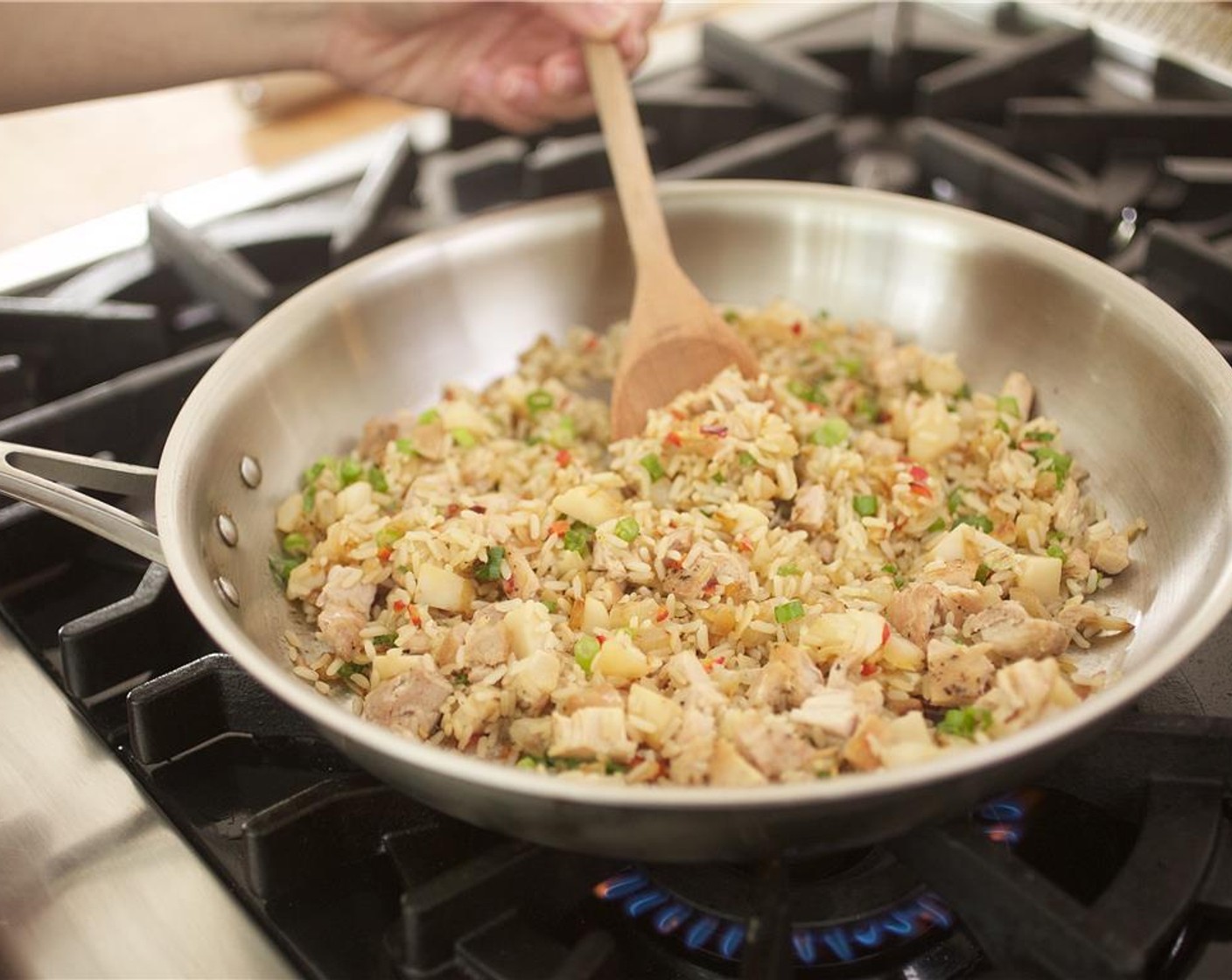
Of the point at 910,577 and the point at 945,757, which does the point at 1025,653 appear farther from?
the point at 945,757

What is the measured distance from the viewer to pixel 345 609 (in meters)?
1.30

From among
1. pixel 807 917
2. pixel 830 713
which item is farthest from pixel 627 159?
pixel 807 917

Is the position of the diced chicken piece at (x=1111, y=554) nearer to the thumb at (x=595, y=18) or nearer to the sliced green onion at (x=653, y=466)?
the sliced green onion at (x=653, y=466)

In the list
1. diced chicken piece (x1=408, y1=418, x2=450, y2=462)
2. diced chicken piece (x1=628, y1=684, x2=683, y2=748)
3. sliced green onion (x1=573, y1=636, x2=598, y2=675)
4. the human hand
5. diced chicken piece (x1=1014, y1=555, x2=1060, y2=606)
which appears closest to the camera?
diced chicken piece (x1=628, y1=684, x2=683, y2=748)

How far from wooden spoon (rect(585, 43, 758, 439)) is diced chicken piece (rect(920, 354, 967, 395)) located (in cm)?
22

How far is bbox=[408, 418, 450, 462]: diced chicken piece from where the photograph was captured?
152cm

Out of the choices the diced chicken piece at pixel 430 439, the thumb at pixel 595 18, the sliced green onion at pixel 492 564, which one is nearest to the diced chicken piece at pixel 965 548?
the sliced green onion at pixel 492 564

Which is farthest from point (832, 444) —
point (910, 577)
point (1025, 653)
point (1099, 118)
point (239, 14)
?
point (239, 14)

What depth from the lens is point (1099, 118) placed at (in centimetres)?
197

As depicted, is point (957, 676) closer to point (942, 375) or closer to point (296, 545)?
point (942, 375)

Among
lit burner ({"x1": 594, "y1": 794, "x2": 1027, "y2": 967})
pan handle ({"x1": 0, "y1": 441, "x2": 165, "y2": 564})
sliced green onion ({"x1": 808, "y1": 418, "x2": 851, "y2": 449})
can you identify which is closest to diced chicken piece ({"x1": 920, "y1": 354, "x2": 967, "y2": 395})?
sliced green onion ({"x1": 808, "y1": 418, "x2": 851, "y2": 449})

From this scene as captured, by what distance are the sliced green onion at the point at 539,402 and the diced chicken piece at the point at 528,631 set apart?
43 centimetres

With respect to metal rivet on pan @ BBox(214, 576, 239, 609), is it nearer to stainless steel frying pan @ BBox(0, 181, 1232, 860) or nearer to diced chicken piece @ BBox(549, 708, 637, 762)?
stainless steel frying pan @ BBox(0, 181, 1232, 860)

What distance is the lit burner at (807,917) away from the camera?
1.02 m
